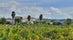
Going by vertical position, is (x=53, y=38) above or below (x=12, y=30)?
below

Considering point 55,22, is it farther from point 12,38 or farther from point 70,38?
point 12,38

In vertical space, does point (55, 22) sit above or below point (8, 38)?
below

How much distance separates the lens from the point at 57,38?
13172 mm

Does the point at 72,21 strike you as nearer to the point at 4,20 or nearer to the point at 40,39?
the point at 4,20

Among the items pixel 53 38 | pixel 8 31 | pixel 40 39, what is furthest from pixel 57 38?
pixel 8 31

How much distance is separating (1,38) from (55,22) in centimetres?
2354

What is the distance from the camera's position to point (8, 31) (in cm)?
538

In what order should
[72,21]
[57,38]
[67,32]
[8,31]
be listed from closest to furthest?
[8,31], [57,38], [67,32], [72,21]

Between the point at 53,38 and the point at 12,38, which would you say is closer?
the point at 12,38

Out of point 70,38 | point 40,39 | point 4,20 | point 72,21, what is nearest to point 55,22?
point 72,21

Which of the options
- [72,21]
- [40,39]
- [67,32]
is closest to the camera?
[40,39]

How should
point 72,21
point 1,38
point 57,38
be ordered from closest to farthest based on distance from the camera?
point 1,38 → point 57,38 → point 72,21

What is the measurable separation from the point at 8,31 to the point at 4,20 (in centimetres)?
2431

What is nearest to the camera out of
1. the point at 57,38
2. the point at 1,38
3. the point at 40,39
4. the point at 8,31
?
→ the point at 1,38
